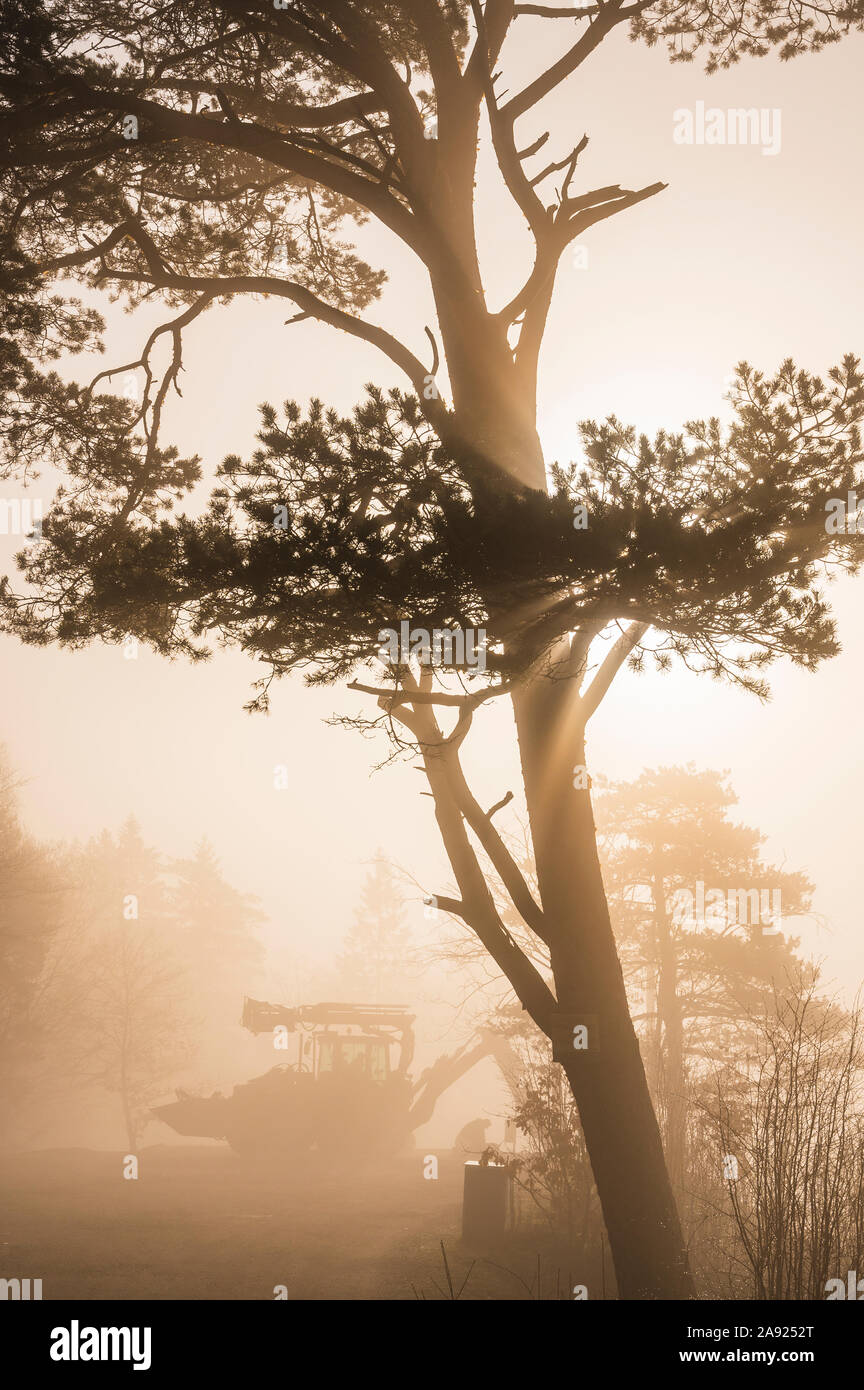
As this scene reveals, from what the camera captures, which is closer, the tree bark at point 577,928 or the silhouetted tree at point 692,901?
the tree bark at point 577,928

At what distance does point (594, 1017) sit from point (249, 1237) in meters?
9.39

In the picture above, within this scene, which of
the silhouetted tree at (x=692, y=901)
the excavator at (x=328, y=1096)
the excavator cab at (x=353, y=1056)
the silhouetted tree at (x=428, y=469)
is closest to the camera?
the silhouetted tree at (x=428, y=469)

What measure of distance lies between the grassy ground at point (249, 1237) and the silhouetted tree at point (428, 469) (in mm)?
3535

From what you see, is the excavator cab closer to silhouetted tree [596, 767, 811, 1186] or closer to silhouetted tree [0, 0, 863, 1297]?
silhouetted tree [596, 767, 811, 1186]

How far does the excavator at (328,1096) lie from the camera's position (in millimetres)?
22047

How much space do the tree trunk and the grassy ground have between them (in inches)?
36.6

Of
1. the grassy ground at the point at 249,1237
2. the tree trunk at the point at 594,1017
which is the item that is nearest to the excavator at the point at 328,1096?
the grassy ground at the point at 249,1237

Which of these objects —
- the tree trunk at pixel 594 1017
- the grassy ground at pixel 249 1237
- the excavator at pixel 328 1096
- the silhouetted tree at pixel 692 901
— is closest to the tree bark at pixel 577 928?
the tree trunk at pixel 594 1017

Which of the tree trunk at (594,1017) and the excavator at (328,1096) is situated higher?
the tree trunk at (594,1017)

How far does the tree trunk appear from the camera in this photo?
5.59 metres

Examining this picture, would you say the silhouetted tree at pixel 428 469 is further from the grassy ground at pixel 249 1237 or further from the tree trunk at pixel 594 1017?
the grassy ground at pixel 249 1237

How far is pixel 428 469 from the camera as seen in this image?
5.34 metres

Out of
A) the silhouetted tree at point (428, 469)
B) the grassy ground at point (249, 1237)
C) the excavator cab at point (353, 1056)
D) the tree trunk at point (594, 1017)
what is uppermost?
the silhouetted tree at point (428, 469)

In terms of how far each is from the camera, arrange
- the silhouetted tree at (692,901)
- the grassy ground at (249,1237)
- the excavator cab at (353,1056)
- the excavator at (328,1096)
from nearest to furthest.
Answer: the grassy ground at (249,1237) < the silhouetted tree at (692,901) < the excavator at (328,1096) < the excavator cab at (353,1056)
